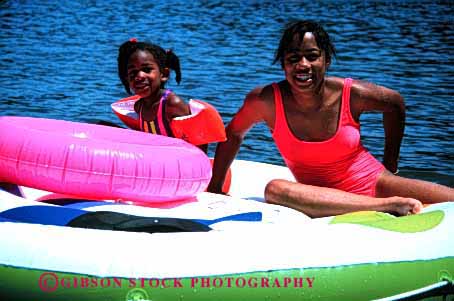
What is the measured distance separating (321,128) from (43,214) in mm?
1342

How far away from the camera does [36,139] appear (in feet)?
11.5

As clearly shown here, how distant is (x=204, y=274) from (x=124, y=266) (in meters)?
0.28

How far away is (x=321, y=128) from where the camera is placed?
12.9ft

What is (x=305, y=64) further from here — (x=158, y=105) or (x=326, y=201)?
(x=158, y=105)

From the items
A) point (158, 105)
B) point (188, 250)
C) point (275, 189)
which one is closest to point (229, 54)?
point (158, 105)

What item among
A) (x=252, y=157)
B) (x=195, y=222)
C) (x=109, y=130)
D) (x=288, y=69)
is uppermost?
(x=288, y=69)

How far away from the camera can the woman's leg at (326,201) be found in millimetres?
3578

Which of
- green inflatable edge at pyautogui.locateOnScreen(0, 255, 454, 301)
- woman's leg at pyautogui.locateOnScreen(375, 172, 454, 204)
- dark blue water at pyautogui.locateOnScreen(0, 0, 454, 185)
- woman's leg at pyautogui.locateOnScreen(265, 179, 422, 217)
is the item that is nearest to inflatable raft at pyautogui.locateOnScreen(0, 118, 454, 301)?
green inflatable edge at pyautogui.locateOnScreen(0, 255, 454, 301)

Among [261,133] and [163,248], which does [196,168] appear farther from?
[261,133]

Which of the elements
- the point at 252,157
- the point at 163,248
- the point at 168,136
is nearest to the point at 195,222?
the point at 163,248

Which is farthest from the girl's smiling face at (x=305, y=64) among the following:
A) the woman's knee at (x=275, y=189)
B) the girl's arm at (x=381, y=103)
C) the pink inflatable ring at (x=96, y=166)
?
the pink inflatable ring at (x=96, y=166)

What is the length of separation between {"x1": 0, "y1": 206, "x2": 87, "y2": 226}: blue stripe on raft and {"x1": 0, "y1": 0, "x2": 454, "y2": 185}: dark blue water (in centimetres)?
281

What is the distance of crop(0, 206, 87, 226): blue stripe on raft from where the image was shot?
3275 millimetres

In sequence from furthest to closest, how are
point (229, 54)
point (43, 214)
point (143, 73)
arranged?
point (229, 54)
point (143, 73)
point (43, 214)
